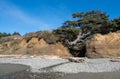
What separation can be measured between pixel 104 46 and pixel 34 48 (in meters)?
11.1

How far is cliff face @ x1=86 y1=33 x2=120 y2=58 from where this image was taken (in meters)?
25.1

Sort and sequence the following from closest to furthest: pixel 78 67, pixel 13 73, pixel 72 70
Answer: pixel 13 73 < pixel 72 70 < pixel 78 67

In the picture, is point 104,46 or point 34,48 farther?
point 34,48

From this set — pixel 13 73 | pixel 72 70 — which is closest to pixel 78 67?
pixel 72 70

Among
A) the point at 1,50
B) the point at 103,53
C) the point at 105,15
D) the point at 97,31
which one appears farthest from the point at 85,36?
the point at 1,50

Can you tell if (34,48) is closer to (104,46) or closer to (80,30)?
(80,30)

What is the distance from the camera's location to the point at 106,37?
2695 centimetres

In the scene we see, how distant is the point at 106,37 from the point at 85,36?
6.34 meters

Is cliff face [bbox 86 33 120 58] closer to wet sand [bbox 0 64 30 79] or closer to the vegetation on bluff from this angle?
the vegetation on bluff

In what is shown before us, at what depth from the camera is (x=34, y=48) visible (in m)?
31.5

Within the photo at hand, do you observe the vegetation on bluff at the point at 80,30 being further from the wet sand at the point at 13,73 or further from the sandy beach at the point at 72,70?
the wet sand at the point at 13,73

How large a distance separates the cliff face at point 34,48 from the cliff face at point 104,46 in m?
4.87

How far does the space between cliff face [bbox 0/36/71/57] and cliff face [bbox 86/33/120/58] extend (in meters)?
4.87

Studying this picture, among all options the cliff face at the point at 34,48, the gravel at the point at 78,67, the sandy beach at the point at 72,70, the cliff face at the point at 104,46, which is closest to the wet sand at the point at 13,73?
the sandy beach at the point at 72,70
